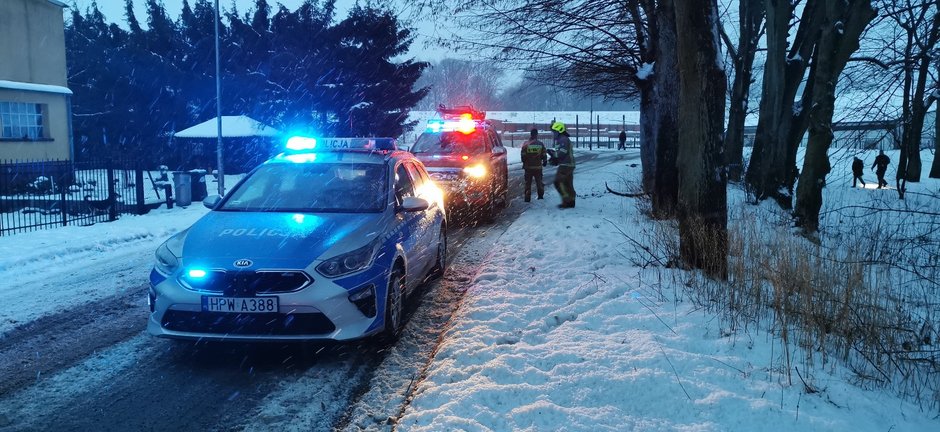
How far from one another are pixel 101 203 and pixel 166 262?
11209 mm

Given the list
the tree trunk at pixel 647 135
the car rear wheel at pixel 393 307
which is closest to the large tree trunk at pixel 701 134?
the car rear wheel at pixel 393 307

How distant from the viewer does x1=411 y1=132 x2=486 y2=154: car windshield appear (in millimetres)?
13384

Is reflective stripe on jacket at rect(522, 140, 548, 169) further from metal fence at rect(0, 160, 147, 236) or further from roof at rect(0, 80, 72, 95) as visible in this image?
roof at rect(0, 80, 72, 95)

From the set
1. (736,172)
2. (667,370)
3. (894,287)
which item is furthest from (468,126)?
(736,172)

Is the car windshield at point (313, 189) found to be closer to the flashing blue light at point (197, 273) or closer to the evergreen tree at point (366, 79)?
the flashing blue light at point (197, 273)

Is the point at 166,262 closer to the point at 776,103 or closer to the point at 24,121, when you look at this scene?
the point at 776,103

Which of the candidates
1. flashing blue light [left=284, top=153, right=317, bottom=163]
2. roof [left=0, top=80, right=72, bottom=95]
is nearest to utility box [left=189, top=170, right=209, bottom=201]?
roof [left=0, top=80, right=72, bottom=95]

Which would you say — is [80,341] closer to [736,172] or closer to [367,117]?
[736,172]

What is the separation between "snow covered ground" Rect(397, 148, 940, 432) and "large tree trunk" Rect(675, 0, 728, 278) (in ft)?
1.54

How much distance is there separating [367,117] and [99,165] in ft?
57.0

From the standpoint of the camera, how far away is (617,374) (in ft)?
14.4

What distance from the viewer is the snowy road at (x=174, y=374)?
4156mm

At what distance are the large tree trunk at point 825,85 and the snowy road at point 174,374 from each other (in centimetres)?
751

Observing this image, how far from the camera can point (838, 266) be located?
19.4 feet
